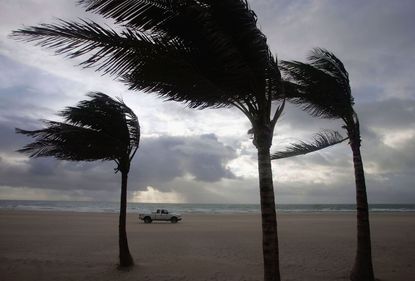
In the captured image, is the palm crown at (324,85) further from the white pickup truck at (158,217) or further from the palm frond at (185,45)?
the white pickup truck at (158,217)

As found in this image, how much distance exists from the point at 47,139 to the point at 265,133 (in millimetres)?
7845

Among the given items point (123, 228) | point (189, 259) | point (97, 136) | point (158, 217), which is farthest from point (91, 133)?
point (158, 217)

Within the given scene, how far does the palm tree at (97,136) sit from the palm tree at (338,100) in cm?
530

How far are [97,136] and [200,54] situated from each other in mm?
6496

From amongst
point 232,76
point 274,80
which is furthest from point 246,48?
point 274,80

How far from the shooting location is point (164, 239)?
1942 centimetres

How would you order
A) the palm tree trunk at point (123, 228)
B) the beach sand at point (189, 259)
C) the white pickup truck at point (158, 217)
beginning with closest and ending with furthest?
the beach sand at point (189, 259), the palm tree trunk at point (123, 228), the white pickup truck at point (158, 217)

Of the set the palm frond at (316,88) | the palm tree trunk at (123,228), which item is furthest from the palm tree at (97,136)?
the palm frond at (316,88)

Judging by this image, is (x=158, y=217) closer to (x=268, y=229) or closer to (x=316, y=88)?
(x=316, y=88)

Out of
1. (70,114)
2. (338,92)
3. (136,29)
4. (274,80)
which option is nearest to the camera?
(136,29)

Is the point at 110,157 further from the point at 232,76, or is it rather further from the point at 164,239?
the point at 164,239

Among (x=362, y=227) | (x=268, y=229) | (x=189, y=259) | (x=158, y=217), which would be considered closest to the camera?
(x=268, y=229)

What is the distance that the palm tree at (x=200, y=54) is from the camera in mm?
4660

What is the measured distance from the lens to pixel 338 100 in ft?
29.6
